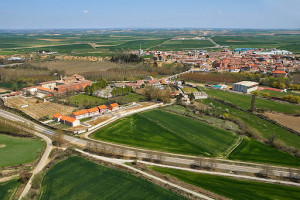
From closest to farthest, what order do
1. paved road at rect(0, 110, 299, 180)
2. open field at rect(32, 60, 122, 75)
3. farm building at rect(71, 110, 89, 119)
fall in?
paved road at rect(0, 110, 299, 180), farm building at rect(71, 110, 89, 119), open field at rect(32, 60, 122, 75)

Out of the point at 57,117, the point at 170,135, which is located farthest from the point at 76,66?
the point at 170,135

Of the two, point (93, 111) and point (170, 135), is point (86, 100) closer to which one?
point (93, 111)

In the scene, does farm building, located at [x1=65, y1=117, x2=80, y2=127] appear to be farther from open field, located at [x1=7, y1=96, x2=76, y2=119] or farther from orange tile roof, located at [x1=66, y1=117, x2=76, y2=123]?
open field, located at [x1=7, y1=96, x2=76, y2=119]

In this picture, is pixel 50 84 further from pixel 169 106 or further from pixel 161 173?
pixel 161 173

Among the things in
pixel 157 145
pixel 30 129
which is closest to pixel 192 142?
pixel 157 145

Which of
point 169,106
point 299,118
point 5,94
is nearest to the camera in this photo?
point 299,118

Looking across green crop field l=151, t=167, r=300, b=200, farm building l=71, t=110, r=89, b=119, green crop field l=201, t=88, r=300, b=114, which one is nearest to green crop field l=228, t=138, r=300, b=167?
green crop field l=151, t=167, r=300, b=200

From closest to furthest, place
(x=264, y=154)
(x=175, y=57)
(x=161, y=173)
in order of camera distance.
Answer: (x=161, y=173)
(x=264, y=154)
(x=175, y=57)
